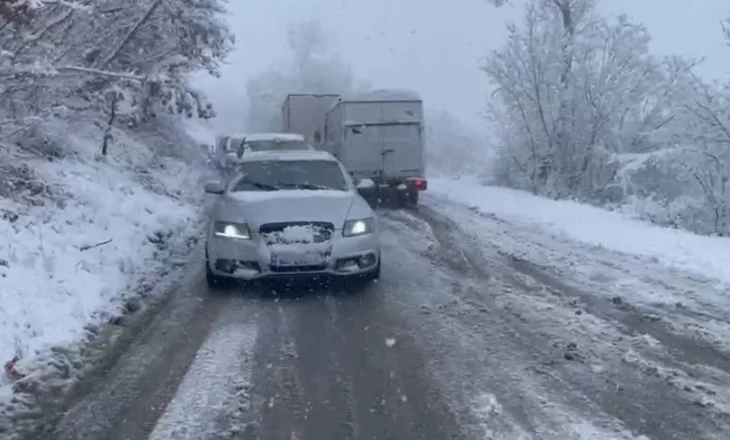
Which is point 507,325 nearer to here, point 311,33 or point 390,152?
point 390,152

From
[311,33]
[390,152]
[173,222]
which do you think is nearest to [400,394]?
[173,222]

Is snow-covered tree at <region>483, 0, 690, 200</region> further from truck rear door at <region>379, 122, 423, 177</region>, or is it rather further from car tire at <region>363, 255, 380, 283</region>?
car tire at <region>363, 255, 380, 283</region>

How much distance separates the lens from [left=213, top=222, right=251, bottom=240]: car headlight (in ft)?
33.0

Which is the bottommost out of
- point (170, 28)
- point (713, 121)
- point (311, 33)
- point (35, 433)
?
point (35, 433)

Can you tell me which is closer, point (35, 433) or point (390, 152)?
point (35, 433)

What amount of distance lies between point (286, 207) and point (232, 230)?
0.67 m

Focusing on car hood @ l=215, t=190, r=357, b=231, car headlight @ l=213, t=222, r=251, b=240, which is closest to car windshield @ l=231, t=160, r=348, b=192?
car hood @ l=215, t=190, r=357, b=231

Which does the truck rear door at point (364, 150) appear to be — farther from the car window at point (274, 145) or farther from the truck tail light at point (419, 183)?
the car window at point (274, 145)

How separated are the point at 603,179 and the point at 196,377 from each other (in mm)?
22687

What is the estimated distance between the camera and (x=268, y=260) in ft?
32.3

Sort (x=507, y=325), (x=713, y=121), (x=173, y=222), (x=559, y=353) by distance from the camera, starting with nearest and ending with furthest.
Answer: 1. (x=559, y=353)
2. (x=507, y=325)
3. (x=173, y=222)
4. (x=713, y=121)

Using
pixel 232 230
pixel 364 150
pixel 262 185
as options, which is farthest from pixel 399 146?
pixel 232 230

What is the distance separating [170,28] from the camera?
1772cm

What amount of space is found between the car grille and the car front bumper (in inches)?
2.6
